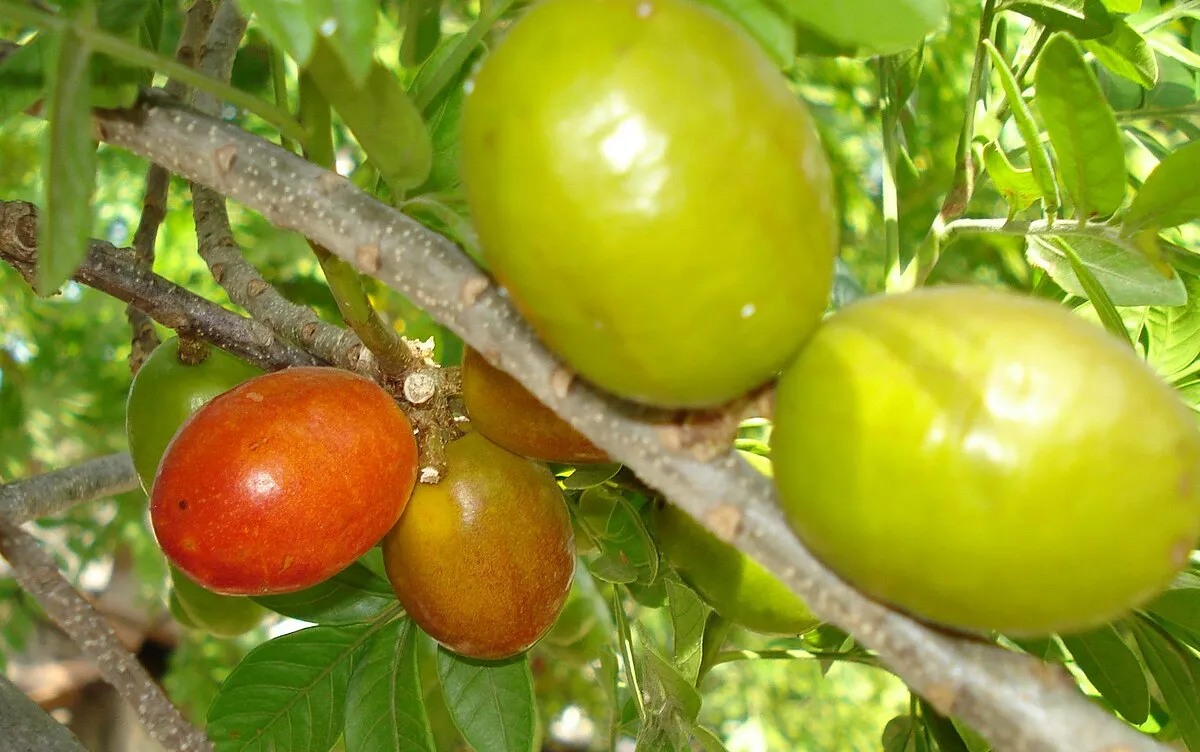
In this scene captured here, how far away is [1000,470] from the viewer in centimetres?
63

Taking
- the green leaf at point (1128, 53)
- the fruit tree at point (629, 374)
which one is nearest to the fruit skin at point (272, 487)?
the fruit tree at point (629, 374)

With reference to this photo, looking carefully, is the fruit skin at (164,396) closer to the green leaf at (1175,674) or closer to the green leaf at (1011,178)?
the green leaf at (1011,178)

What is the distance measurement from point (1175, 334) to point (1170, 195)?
0.52 meters

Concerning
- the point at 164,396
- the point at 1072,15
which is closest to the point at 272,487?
the point at 164,396

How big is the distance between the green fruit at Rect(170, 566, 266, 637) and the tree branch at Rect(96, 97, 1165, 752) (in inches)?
38.7

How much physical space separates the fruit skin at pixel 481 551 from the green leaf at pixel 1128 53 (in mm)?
968

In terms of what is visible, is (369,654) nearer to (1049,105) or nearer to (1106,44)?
(1049,105)

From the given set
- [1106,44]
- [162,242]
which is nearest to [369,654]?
[1106,44]

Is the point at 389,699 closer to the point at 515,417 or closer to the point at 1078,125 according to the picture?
the point at 515,417

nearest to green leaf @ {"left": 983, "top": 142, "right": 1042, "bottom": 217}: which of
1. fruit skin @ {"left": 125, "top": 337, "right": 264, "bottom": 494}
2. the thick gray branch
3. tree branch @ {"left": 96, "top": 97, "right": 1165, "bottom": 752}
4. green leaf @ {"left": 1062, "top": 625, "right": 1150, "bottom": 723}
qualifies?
green leaf @ {"left": 1062, "top": 625, "right": 1150, "bottom": 723}

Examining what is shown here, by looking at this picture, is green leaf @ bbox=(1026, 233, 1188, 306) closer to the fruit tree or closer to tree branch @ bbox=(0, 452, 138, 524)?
the fruit tree

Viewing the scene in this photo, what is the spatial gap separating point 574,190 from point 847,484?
0.87 ft

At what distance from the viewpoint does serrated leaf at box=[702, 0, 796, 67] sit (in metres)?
0.84

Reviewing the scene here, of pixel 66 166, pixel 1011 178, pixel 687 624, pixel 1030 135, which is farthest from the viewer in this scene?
pixel 687 624
